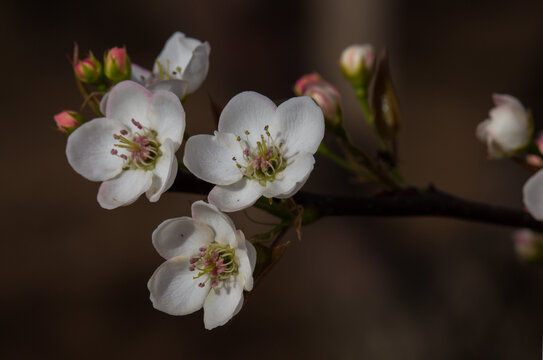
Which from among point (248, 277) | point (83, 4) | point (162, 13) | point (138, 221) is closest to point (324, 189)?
point (138, 221)

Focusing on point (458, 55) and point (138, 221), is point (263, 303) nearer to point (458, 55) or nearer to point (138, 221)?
point (138, 221)

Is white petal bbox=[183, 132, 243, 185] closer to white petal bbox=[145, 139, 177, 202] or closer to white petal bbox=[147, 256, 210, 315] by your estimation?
white petal bbox=[145, 139, 177, 202]

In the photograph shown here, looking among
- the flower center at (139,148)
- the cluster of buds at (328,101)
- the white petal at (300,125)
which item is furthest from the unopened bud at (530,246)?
the flower center at (139,148)

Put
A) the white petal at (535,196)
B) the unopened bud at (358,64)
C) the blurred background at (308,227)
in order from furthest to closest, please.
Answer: the blurred background at (308,227) → the unopened bud at (358,64) → the white petal at (535,196)

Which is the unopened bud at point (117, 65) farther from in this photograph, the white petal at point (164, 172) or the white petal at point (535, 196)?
the white petal at point (535, 196)

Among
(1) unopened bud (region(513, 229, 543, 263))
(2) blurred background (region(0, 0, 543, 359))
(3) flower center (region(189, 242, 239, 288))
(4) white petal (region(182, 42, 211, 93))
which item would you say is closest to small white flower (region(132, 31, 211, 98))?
(4) white petal (region(182, 42, 211, 93))

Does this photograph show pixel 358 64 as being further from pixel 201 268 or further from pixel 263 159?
pixel 201 268
